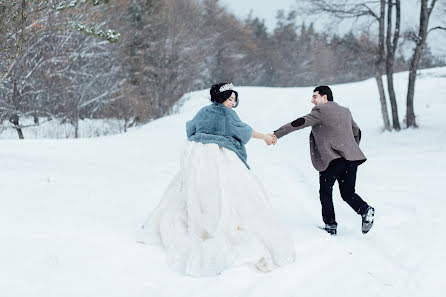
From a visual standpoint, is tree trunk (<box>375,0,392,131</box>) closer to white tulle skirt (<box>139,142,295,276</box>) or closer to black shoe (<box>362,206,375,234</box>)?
black shoe (<box>362,206,375,234</box>)

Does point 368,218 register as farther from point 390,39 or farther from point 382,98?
point 390,39

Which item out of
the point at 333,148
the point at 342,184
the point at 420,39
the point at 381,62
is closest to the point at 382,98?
the point at 381,62

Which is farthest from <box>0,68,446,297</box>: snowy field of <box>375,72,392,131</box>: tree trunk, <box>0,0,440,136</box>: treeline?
<box>0,0,440,136</box>: treeline

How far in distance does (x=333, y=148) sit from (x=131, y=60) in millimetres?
26902

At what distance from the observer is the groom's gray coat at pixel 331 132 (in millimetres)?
4613

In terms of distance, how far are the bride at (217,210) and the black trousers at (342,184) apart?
101cm

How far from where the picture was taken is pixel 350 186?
474cm

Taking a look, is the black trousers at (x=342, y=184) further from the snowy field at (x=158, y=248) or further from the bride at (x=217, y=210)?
the bride at (x=217, y=210)

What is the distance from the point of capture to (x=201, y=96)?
26.9 meters

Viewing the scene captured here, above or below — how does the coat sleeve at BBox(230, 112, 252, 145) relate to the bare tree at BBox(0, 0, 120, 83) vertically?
below

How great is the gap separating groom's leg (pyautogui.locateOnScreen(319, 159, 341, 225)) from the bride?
100 centimetres

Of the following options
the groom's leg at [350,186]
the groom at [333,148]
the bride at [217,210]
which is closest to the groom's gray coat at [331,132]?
the groom at [333,148]

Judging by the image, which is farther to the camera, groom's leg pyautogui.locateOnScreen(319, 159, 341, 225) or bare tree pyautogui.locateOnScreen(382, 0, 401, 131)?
bare tree pyautogui.locateOnScreen(382, 0, 401, 131)

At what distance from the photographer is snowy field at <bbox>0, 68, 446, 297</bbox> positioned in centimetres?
334
